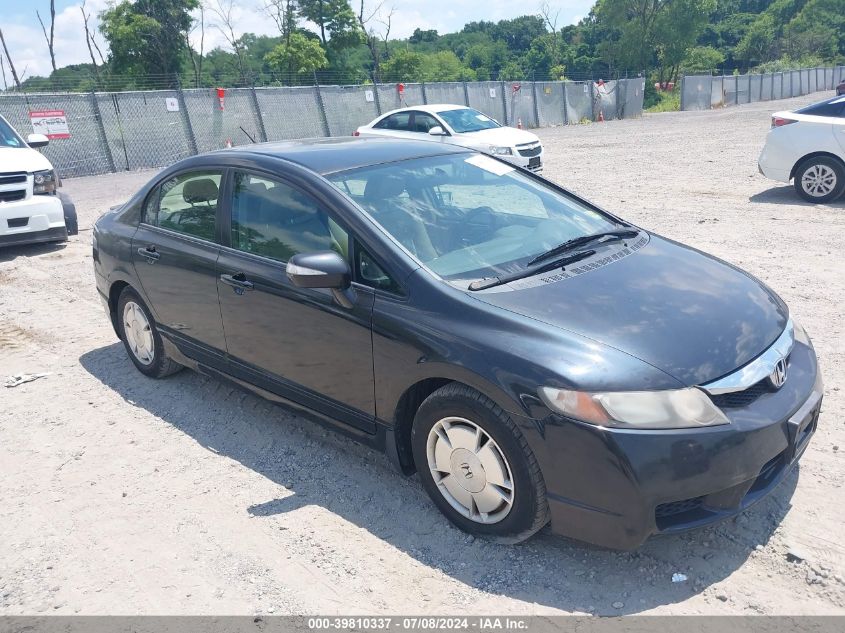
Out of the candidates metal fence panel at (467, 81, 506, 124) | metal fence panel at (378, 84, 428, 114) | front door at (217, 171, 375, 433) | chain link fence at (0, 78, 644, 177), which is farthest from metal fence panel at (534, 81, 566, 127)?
front door at (217, 171, 375, 433)

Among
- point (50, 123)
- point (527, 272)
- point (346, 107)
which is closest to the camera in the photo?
point (527, 272)

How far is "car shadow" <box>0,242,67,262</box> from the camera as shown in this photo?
945cm

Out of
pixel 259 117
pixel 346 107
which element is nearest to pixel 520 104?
pixel 346 107

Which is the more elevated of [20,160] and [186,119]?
[186,119]

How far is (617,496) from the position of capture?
8.80 ft

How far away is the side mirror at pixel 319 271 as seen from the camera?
3.30 meters

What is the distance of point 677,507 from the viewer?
2.76 meters

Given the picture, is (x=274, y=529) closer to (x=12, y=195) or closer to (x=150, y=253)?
(x=150, y=253)

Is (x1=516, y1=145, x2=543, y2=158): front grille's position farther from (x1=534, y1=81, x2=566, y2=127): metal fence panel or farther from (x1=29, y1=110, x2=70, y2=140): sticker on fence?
(x1=534, y1=81, x2=566, y2=127): metal fence panel

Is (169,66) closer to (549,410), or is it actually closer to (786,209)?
(786,209)

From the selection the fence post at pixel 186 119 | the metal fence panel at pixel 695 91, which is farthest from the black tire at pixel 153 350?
the metal fence panel at pixel 695 91

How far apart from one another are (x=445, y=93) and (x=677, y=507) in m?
28.7

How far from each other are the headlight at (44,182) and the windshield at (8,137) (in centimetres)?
83

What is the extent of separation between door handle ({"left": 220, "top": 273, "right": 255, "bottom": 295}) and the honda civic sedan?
12 millimetres
